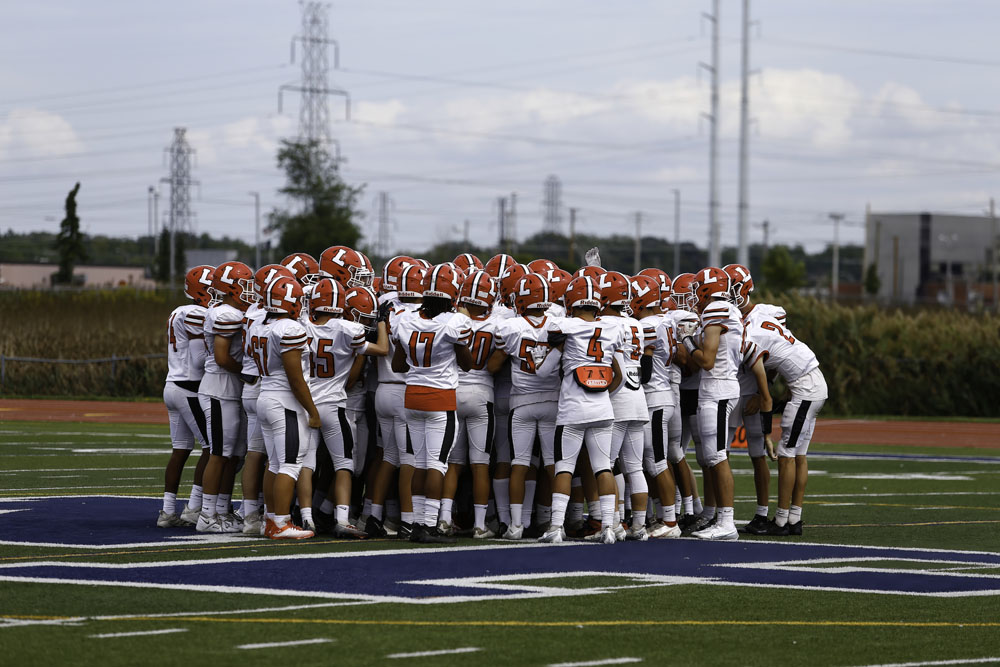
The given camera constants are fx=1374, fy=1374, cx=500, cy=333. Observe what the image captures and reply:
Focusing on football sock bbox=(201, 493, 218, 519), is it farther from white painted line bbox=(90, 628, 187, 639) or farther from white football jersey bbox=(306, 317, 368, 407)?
white painted line bbox=(90, 628, 187, 639)

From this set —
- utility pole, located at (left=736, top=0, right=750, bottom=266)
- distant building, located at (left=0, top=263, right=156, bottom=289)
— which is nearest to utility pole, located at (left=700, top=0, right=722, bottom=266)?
utility pole, located at (left=736, top=0, right=750, bottom=266)

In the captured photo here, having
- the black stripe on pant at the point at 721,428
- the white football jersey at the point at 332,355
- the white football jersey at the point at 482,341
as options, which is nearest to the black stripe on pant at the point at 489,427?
the white football jersey at the point at 482,341

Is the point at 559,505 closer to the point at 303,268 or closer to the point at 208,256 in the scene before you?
the point at 303,268

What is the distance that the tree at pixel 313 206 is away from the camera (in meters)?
56.4

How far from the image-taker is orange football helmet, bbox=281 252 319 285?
37.8ft

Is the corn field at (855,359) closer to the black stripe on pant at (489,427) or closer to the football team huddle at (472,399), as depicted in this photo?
the football team huddle at (472,399)

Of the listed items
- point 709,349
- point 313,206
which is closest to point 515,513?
point 709,349

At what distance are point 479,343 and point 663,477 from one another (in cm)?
190

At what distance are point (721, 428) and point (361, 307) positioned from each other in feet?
9.95

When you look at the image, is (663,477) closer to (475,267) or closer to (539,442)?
(539,442)

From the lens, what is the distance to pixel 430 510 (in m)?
10.7

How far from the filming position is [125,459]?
17.5 m

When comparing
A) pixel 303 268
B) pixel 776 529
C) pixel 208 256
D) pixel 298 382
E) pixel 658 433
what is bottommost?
pixel 776 529

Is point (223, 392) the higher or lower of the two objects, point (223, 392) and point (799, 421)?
the higher
